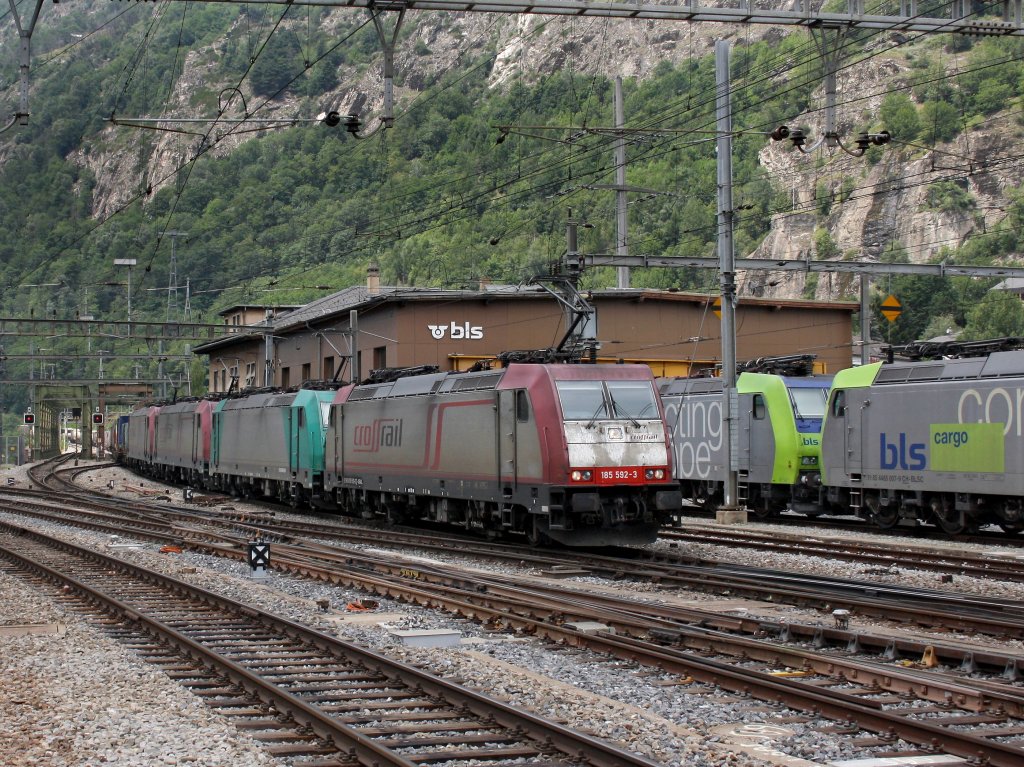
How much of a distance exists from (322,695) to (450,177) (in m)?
53.5

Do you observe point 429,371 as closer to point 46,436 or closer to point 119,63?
point 119,63

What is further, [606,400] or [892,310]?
[892,310]

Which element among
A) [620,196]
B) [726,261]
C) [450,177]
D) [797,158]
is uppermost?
[797,158]

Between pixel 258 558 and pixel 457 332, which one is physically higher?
pixel 457 332

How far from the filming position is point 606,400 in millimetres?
20016

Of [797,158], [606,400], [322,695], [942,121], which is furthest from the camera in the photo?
[797,158]

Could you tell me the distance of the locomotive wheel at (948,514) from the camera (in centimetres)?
2288

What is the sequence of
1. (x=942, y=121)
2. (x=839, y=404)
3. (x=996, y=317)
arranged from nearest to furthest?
(x=839, y=404) → (x=996, y=317) → (x=942, y=121)

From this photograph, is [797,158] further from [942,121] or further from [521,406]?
[521,406]

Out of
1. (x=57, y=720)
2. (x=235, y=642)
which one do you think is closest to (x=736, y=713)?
(x=57, y=720)

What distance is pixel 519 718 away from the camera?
8.24m

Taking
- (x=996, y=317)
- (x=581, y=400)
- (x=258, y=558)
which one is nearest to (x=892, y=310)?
(x=581, y=400)

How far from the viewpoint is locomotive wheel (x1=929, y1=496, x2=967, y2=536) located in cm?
2288

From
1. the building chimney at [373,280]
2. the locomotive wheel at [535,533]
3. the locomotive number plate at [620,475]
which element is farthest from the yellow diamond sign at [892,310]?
the building chimney at [373,280]
